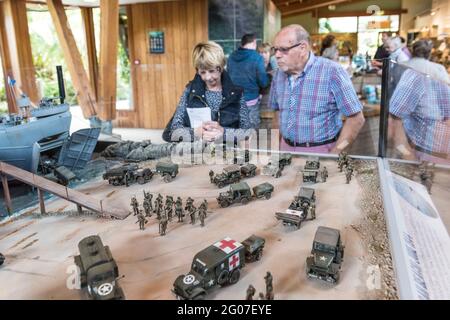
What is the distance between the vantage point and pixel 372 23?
9.33 feet

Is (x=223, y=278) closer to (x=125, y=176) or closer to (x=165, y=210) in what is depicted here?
(x=165, y=210)

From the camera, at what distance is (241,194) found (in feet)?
6.05

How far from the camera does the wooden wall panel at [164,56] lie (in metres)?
5.15

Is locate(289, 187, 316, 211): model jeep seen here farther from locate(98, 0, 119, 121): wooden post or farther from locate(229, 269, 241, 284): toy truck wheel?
locate(98, 0, 119, 121): wooden post

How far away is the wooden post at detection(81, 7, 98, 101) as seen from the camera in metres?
3.29

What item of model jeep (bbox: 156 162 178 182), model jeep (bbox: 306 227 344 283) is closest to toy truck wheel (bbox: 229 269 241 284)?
model jeep (bbox: 306 227 344 283)

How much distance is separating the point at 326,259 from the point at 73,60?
287cm

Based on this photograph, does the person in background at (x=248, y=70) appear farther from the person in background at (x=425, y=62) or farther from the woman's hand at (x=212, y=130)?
the person in background at (x=425, y=62)

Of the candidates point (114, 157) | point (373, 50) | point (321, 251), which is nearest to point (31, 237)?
point (321, 251)

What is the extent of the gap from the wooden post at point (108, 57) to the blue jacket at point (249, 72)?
122 cm

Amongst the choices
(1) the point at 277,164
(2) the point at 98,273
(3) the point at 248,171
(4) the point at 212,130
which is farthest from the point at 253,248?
(4) the point at 212,130

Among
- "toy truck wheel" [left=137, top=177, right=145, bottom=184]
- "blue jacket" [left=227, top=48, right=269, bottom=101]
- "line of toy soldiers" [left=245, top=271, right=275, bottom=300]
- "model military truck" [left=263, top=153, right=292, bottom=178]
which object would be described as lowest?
"line of toy soldiers" [left=245, top=271, right=275, bottom=300]

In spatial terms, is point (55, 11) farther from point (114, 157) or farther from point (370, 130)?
point (370, 130)

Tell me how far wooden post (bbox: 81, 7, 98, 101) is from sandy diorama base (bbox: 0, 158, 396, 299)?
1.82 meters
